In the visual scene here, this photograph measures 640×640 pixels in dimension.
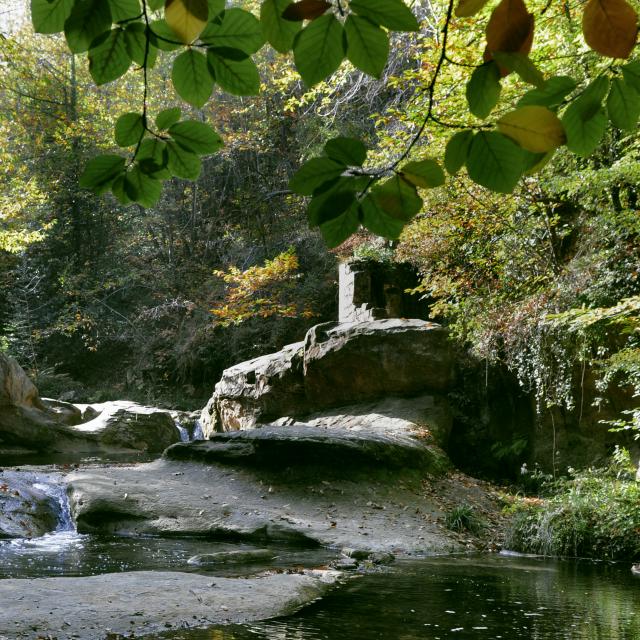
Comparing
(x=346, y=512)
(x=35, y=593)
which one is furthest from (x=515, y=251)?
(x=35, y=593)

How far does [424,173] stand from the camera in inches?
32.9

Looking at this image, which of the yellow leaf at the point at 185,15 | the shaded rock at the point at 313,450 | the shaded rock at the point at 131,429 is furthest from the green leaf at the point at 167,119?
the shaded rock at the point at 131,429

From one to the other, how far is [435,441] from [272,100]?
14.3 m

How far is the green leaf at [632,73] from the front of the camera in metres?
0.85

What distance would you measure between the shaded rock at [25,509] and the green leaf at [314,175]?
7398 mm

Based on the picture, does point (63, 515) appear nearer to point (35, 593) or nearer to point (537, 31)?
point (35, 593)

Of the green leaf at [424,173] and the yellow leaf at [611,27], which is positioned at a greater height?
the yellow leaf at [611,27]

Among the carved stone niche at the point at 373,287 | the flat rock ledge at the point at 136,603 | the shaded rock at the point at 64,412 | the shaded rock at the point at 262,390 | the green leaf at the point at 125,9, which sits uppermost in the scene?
the carved stone niche at the point at 373,287

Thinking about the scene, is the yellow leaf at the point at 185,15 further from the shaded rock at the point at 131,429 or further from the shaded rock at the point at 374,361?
the shaded rock at the point at 131,429

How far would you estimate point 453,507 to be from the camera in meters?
8.12

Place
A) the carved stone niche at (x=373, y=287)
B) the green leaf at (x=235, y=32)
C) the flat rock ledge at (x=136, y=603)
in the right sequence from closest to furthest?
the green leaf at (x=235, y=32)
the flat rock ledge at (x=136, y=603)
the carved stone niche at (x=373, y=287)

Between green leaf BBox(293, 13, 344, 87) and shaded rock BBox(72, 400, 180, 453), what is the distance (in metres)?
14.2

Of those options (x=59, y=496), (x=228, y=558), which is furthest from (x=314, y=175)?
(x=59, y=496)

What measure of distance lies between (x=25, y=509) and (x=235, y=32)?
7927 millimetres
